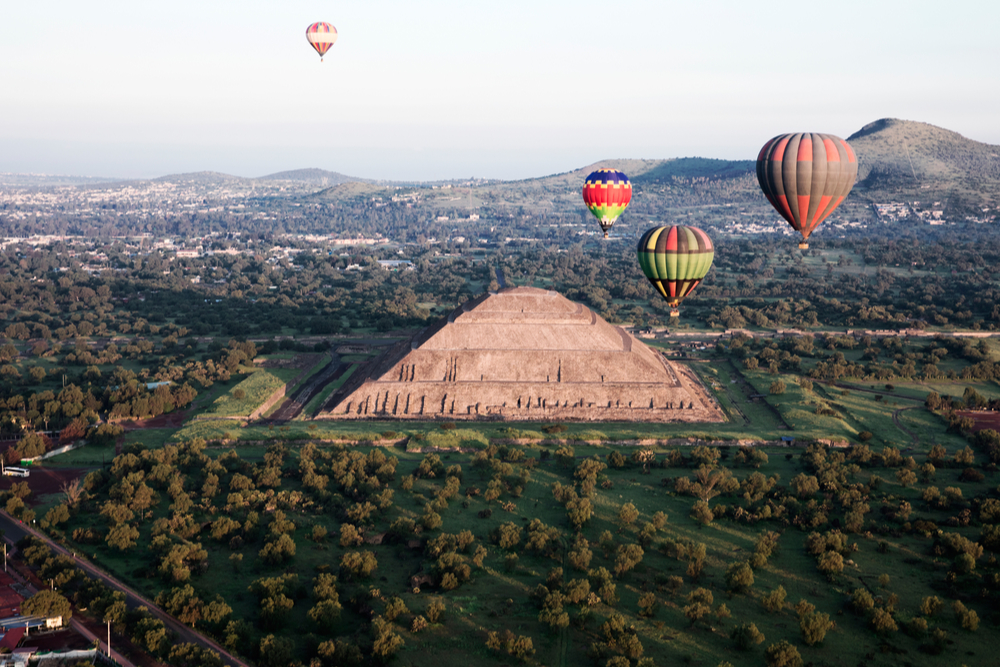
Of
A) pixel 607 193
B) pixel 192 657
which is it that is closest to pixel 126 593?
pixel 192 657

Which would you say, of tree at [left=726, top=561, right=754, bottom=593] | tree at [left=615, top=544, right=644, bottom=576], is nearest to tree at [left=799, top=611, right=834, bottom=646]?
tree at [left=726, top=561, right=754, bottom=593]

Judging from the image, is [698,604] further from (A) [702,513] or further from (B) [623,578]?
(A) [702,513]

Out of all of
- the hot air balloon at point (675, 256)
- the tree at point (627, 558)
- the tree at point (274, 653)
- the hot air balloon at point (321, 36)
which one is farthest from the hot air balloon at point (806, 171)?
the hot air balloon at point (321, 36)

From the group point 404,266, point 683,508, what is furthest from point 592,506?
point 404,266

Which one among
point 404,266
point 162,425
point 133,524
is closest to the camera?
point 133,524

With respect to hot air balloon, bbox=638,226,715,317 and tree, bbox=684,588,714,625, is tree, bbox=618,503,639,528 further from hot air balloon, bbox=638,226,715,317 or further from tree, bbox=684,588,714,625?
hot air balloon, bbox=638,226,715,317

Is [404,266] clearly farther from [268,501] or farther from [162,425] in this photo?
[268,501]

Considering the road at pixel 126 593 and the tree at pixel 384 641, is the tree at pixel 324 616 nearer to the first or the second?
the tree at pixel 384 641
